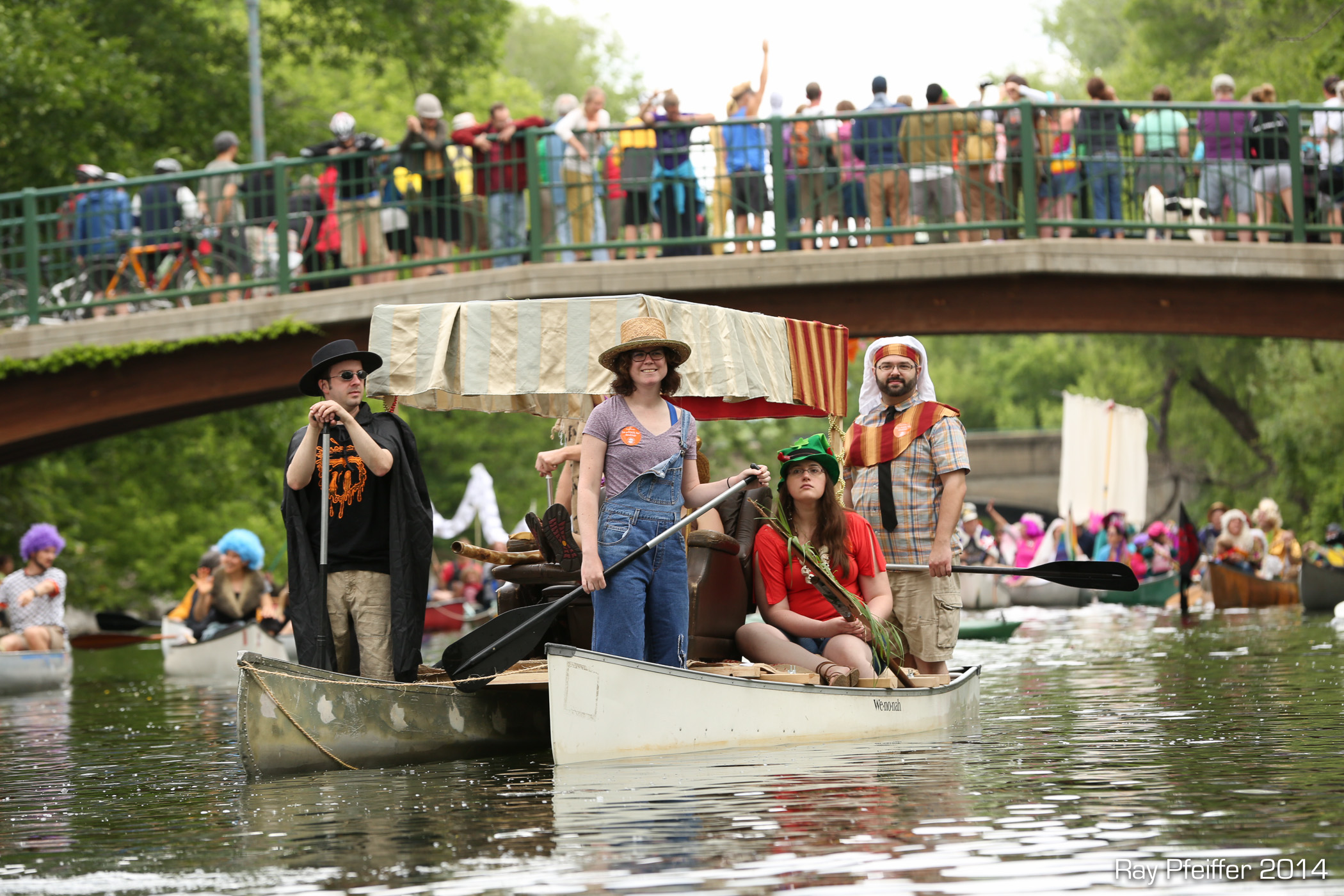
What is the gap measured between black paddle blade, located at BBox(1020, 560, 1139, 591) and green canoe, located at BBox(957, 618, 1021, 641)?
946cm

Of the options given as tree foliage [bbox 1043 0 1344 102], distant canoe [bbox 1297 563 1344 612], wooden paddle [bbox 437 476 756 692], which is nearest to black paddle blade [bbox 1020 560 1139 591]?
wooden paddle [bbox 437 476 756 692]

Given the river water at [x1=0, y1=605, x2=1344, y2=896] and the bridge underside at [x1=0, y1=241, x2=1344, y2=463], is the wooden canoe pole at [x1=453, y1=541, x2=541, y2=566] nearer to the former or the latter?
the river water at [x1=0, y1=605, x2=1344, y2=896]

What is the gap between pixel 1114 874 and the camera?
526cm

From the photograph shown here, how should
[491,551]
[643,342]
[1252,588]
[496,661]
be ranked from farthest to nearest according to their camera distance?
[1252,588] → [491,551] → [496,661] → [643,342]

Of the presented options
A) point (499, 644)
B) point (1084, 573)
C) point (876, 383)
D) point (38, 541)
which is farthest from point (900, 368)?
point (38, 541)

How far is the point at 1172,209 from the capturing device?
1817 cm

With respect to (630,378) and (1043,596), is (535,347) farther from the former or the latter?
(1043,596)

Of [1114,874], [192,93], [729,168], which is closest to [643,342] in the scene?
[1114,874]

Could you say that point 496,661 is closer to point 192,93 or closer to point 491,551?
point 491,551

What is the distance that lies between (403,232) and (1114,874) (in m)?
13.9

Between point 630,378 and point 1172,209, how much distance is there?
11.4 m

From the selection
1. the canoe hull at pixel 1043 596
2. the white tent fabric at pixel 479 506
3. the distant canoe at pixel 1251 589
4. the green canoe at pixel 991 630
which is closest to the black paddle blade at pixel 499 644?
the green canoe at pixel 991 630

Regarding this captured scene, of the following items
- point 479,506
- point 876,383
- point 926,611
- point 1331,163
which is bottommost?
point 926,611

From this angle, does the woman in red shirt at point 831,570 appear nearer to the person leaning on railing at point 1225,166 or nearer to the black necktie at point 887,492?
the black necktie at point 887,492
